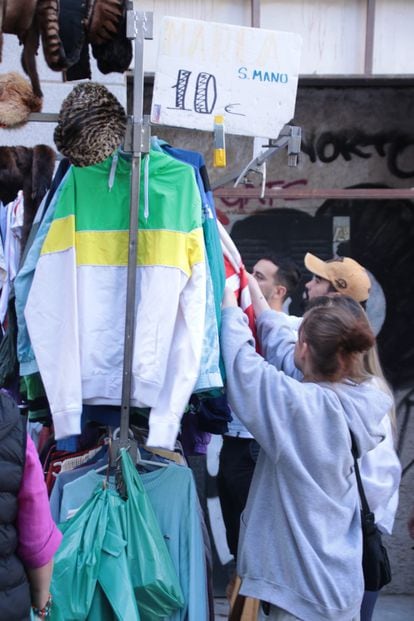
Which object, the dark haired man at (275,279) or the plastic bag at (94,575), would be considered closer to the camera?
the plastic bag at (94,575)

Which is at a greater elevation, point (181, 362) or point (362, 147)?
point (362, 147)

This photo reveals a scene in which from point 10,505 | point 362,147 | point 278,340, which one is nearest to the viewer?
point 10,505

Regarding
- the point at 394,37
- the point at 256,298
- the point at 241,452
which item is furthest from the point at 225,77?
the point at 394,37

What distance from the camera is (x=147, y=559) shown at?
2947 mm

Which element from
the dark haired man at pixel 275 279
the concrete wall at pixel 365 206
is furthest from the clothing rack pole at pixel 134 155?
the concrete wall at pixel 365 206

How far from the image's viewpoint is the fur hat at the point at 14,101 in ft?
10.3

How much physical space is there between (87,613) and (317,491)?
2.73 ft

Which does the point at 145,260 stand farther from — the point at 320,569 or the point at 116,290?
the point at 320,569

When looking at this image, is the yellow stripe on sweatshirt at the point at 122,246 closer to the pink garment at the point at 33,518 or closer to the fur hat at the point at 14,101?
the fur hat at the point at 14,101

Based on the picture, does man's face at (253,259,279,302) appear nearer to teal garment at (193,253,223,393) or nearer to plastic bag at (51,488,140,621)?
teal garment at (193,253,223,393)

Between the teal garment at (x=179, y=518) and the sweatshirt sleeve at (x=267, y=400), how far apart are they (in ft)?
1.30

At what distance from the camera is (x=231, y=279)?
327 centimetres

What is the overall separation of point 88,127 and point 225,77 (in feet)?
1.62

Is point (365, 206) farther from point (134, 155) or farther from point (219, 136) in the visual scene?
point (134, 155)
